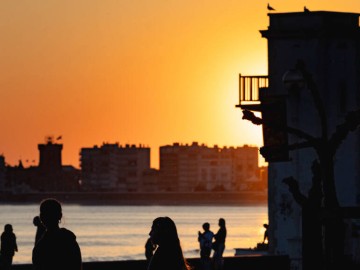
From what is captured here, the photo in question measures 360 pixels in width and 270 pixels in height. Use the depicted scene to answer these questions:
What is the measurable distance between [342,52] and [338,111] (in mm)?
1853

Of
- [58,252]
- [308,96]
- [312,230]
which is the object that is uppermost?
[308,96]

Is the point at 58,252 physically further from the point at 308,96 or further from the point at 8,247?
the point at 308,96

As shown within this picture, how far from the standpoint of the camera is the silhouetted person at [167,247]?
43.0ft

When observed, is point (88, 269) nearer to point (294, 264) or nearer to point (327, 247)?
point (294, 264)

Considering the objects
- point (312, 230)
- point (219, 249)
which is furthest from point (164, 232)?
point (219, 249)

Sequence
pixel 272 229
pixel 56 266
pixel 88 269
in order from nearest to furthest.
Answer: pixel 56 266 < pixel 88 269 < pixel 272 229

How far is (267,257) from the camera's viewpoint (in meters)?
34.9

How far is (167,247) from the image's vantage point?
13.1m

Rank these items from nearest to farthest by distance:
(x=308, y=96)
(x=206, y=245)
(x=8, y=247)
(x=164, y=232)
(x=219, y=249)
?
(x=164, y=232), (x=8, y=247), (x=206, y=245), (x=219, y=249), (x=308, y=96)

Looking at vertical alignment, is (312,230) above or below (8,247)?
above

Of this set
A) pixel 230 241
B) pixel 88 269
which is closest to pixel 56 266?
pixel 88 269

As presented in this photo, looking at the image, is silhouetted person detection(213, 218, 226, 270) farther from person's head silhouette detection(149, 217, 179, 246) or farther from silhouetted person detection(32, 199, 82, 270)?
silhouetted person detection(32, 199, 82, 270)

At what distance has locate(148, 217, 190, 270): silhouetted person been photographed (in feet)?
43.0

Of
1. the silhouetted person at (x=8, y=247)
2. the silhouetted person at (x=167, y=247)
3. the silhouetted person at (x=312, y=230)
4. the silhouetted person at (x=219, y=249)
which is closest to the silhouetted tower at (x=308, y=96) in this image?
the silhouetted person at (x=219, y=249)
